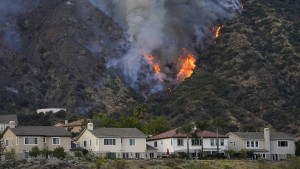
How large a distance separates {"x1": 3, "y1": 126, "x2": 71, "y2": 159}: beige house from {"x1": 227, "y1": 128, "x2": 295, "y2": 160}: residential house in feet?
103

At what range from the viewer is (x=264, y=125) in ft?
580

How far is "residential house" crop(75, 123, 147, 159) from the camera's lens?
400ft

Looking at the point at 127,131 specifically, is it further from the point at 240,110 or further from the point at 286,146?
the point at 240,110

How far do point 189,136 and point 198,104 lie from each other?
223 ft

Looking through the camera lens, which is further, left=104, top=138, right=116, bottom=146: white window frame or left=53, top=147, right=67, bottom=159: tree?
left=104, top=138, right=116, bottom=146: white window frame

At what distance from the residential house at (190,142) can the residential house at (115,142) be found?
4432 millimetres

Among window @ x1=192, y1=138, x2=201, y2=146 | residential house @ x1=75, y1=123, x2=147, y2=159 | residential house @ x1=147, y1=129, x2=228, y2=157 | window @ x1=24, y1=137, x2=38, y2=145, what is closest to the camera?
window @ x1=24, y1=137, x2=38, y2=145

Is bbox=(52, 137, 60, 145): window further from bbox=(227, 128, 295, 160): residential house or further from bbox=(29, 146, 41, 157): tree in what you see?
bbox=(227, 128, 295, 160): residential house

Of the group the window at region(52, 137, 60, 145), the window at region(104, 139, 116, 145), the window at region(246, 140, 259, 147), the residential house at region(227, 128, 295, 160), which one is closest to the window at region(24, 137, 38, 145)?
the window at region(52, 137, 60, 145)

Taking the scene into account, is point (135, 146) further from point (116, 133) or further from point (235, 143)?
point (235, 143)

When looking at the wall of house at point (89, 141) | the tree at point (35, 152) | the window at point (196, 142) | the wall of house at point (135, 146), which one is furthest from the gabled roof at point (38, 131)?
the window at point (196, 142)

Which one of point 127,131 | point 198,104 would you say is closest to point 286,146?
point 127,131

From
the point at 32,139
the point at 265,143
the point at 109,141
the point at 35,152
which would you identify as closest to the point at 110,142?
the point at 109,141

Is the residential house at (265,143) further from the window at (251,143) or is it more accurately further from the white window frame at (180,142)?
the white window frame at (180,142)
